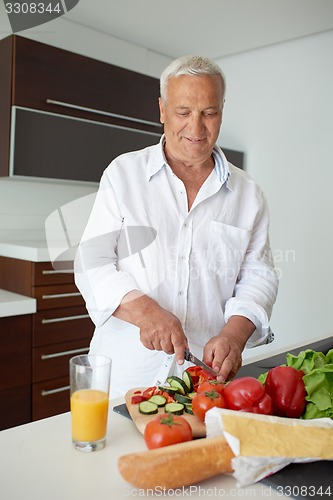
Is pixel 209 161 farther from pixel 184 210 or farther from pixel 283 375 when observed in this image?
pixel 283 375

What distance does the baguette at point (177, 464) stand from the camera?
653mm

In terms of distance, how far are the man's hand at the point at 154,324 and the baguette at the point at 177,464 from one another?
1.06ft

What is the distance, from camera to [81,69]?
2666 millimetres

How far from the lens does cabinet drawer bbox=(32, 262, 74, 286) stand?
7.64 ft

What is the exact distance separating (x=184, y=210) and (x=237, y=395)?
27.3 inches

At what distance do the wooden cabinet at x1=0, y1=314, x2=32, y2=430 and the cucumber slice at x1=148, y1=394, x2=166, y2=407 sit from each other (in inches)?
56.2

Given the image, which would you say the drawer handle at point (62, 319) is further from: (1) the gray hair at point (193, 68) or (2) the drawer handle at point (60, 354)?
(1) the gray hair at point (193, 68)

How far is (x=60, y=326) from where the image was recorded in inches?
95.4

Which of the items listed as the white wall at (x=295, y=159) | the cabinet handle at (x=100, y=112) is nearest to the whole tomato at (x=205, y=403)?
the cabinet handle at (x=100, y=112)

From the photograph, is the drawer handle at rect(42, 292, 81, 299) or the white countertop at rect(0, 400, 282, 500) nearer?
the white countertop at rect(0, 400, 282, 500)

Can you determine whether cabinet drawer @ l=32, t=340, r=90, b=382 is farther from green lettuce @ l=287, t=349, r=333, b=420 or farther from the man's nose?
green lettuce @ l=287, t=349, r=333, b=420

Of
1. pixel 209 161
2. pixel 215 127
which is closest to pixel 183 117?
pixel 215 127

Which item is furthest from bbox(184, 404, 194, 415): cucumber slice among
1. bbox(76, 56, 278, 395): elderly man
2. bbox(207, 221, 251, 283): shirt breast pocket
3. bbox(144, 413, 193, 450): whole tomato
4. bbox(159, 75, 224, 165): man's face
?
bbox(159, 75, 224, 165): man's face

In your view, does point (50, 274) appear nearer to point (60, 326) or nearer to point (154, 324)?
point (60, 326)
